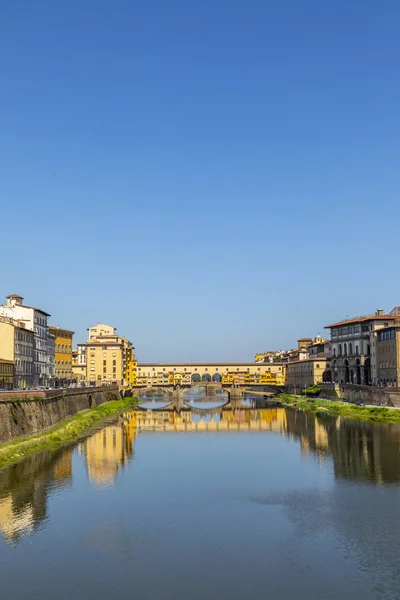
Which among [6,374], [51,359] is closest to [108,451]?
[6,374]

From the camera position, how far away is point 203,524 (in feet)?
96.6

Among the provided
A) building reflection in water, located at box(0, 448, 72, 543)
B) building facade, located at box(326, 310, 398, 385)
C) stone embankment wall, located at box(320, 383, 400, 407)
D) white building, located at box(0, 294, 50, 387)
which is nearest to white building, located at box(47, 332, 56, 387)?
white building, located at box(0, 294, 50, 387)

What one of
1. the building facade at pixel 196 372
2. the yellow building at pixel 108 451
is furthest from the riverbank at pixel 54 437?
the building facade at pixel 196 372

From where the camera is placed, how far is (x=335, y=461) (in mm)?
46406

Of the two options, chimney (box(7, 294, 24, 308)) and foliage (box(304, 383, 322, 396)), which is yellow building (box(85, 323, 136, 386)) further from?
chimney (box(7, 294, 24, 308))

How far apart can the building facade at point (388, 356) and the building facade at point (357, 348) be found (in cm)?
183

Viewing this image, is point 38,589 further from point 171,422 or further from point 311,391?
point 311,391

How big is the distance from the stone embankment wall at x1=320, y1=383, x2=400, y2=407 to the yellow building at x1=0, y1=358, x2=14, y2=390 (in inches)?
1751

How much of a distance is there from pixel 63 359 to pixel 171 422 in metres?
31.5

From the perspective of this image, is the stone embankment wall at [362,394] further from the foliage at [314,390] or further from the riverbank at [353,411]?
the riverbank at [353,411]

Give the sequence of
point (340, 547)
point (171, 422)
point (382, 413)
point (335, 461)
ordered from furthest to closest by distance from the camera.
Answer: point (171, 422)
point (382, 413)
point (335, 461)
point (340, 547)

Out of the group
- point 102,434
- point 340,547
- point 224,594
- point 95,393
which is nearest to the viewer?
point 224,594

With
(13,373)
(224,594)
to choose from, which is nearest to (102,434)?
(13,373)

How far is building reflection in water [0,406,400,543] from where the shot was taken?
108 feet
